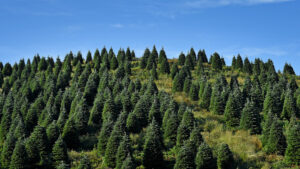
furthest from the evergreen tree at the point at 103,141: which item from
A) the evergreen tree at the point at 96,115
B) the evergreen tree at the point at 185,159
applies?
the evergreen tree at the point at 96,115

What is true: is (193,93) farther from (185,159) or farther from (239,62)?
(239,62)

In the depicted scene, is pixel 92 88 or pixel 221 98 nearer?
pixel 221 98

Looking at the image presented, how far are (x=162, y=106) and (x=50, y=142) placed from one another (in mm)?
16541

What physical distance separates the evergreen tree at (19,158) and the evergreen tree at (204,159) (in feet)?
55.9

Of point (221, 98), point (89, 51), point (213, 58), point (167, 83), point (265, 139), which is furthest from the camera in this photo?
point (89, 51)

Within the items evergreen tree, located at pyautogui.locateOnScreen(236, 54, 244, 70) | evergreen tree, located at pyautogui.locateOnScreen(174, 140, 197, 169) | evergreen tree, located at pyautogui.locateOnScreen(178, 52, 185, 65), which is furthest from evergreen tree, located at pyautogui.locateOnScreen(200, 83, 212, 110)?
evergreen tree, located at pyautogui.locateOnScreen(236, 54, 244, 70)

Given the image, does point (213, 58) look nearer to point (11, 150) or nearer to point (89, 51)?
point (89, 51)

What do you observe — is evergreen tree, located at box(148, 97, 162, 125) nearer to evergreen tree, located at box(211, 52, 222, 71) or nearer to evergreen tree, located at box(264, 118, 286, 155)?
evergreen tree, located at box(264, 118, 286, 155)

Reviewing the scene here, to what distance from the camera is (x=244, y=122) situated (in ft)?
125

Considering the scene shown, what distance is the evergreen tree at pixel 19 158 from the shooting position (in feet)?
95.6

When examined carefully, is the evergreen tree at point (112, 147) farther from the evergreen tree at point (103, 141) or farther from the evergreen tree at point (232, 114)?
the evergreen tree at point (232, 114)

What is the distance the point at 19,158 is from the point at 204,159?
712 inches

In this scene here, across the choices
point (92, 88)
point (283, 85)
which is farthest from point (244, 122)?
point (92, 88)

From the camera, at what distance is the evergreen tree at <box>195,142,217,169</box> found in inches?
1094
